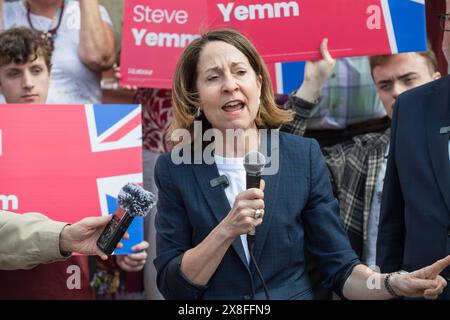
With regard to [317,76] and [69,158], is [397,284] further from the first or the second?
[69,158]

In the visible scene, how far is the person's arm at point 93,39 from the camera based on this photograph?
4.42m

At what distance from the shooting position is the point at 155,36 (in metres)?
4.26

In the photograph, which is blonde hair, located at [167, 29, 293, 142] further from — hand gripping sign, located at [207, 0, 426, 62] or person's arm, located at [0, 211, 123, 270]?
hand gripping sign, located at [207, 0, 426, 62]

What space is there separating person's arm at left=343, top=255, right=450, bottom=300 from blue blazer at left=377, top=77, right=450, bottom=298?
0.27m

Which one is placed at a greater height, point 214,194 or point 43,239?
point 214,194

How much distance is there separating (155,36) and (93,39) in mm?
421

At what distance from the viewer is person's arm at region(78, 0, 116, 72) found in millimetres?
4422

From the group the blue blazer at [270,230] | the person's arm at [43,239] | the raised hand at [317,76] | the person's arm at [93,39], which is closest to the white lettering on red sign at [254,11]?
the raised hand at [317,76]

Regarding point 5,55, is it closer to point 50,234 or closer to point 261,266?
point 50,234

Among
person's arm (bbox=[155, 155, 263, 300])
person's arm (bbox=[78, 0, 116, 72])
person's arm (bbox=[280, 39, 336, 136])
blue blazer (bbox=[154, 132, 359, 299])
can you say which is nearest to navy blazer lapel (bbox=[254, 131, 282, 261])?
blue blazer (bbox=[154, 132, 359, 299])

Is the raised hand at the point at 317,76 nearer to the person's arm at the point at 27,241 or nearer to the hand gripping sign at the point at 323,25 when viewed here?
the hand gripping sign at the point at 323,25

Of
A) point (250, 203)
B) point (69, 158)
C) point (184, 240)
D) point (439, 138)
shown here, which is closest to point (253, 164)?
point (250, 203)

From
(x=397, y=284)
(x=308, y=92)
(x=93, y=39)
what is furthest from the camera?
(x=93, y=39)

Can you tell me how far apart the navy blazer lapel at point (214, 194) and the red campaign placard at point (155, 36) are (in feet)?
4.38
